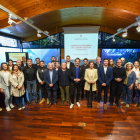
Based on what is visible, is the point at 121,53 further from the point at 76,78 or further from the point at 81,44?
the point at 76,78

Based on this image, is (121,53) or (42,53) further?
(42,53)

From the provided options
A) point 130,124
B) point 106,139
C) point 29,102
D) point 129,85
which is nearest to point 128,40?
point 129,85

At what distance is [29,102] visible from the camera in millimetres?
3152

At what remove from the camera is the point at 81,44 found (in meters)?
6.04

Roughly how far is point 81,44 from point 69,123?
4985 millimetres

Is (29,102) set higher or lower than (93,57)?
lower

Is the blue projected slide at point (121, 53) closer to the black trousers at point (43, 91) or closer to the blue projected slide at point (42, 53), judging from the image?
the blue projected slide at point (42, 53)

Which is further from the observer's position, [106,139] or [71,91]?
[71,91]

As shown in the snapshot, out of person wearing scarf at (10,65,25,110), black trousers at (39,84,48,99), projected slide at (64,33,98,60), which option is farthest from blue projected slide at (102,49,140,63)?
person wearing scarf at (10,65,25,110)

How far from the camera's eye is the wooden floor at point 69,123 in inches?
77.5

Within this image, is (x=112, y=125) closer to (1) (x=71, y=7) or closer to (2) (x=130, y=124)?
(2) (x=130, y=124)

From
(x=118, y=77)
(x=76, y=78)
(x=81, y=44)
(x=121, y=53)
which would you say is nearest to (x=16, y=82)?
(x=76, y=78)

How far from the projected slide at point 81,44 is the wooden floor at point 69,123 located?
13.1 ft

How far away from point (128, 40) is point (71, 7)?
17.6 feet
